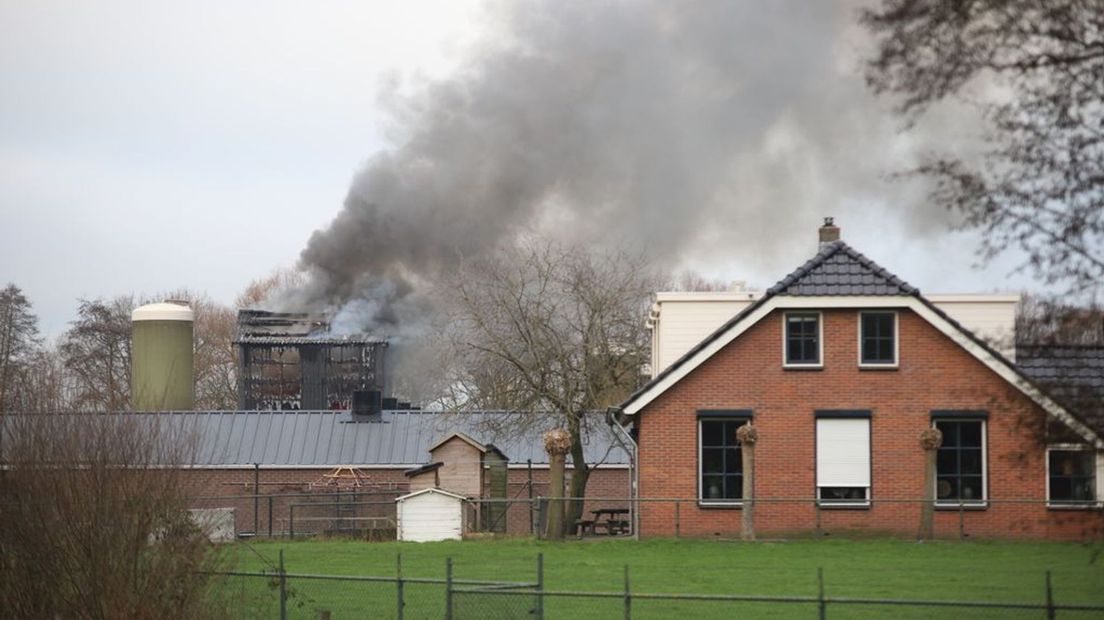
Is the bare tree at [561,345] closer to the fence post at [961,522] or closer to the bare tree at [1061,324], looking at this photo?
the fence post at [961,522]

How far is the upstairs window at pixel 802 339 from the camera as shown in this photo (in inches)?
1433

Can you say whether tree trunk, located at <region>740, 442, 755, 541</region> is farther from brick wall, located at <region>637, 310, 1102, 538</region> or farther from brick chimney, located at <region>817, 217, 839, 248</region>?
brick chimney, located at <region>817, 217, 839, 248</region>

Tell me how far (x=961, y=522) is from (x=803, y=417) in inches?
159

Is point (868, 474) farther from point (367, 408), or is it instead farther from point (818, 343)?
point (367, 408)

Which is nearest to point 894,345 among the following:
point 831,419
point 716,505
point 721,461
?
point 831,419

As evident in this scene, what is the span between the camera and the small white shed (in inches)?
1567

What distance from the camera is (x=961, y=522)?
3450 centimetres

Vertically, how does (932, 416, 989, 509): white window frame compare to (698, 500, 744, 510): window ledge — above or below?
above

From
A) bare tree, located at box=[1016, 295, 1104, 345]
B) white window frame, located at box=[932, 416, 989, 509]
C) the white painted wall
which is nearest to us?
bare tree, located at box=[1016, 295, 1104, 345]

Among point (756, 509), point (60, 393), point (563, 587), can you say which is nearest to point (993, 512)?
point (756, 509)

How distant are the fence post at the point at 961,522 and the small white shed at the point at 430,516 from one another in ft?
38.2

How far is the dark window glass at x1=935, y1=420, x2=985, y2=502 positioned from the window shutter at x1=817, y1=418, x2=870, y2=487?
5.08ft

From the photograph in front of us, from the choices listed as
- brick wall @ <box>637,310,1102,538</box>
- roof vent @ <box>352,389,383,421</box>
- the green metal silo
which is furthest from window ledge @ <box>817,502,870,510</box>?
the green metal silo

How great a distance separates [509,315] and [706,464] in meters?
10.7
